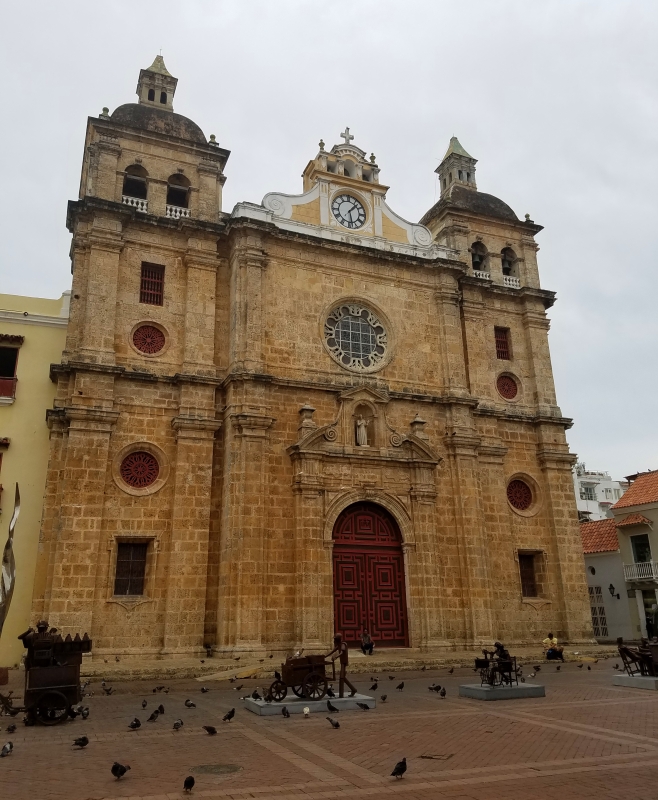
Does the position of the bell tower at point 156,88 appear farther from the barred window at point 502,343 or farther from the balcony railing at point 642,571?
the balcony railing at point 642,571

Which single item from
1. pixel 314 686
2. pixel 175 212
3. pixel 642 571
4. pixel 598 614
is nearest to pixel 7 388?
pixel 175 212

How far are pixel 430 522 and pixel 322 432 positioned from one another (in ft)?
15.6

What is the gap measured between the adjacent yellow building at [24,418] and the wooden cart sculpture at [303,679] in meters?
9.98

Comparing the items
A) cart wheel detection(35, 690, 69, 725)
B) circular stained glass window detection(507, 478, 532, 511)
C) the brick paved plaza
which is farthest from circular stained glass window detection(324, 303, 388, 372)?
cart wheel detection(35, 690, 69, 725)

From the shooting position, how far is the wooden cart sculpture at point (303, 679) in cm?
1221

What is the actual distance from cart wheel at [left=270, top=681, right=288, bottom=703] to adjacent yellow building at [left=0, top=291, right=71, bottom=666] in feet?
32.4

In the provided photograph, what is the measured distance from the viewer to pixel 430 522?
73.2ft

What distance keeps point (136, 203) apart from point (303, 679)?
1710 centimetres

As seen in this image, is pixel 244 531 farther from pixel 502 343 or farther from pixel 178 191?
pixel 502 343

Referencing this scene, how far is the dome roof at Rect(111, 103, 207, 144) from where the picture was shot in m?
24.2

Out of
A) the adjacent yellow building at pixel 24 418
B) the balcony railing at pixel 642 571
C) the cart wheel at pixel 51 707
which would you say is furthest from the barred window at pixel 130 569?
the balcony railing at pixel 642 571

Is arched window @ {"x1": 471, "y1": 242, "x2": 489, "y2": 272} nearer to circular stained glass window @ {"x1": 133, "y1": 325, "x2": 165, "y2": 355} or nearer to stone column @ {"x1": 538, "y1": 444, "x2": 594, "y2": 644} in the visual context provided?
stone column @ {"x1": 538, "y1": 444, "x2": 594, "y2": 644}

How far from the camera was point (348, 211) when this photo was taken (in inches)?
1016

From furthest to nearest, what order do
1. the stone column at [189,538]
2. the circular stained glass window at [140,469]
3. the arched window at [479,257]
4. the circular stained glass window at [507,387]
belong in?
the arched window at [479,257] < the circular stained glass window at [507,387] < the circular stained glass window at [140,469] < the stone column at [189,538]
